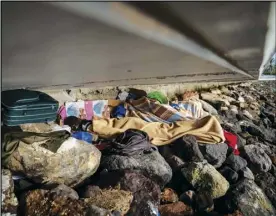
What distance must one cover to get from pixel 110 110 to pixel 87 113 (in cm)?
29

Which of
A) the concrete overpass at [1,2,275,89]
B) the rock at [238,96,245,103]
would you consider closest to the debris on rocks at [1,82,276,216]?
the concrete overpass at [1,2,275,89]

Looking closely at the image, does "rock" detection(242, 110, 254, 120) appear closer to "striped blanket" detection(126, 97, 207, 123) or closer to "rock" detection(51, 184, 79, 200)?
"striped blanket" detection(126, 97, 207, 123)

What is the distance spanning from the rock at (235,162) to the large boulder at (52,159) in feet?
4.97

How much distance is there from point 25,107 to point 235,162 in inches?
85.9

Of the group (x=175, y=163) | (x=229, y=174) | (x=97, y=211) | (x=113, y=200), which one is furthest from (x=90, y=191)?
(x=229, y=174)

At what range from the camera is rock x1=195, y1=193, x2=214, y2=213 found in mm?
3082

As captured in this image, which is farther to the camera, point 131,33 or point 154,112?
point 154,112

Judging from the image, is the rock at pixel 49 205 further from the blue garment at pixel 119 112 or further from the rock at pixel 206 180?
the blue garment at pixel 119 112

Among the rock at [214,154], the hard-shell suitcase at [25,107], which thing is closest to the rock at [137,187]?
the hard-shell suitcase at [25,107]

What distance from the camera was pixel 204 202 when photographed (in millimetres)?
3125

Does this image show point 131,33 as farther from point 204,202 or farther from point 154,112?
point 154,112

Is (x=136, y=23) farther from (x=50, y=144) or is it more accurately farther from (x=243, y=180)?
(x=243, y=180)

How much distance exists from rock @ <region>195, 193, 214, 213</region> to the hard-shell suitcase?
1.43 meters

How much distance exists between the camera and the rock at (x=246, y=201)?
3086mm
